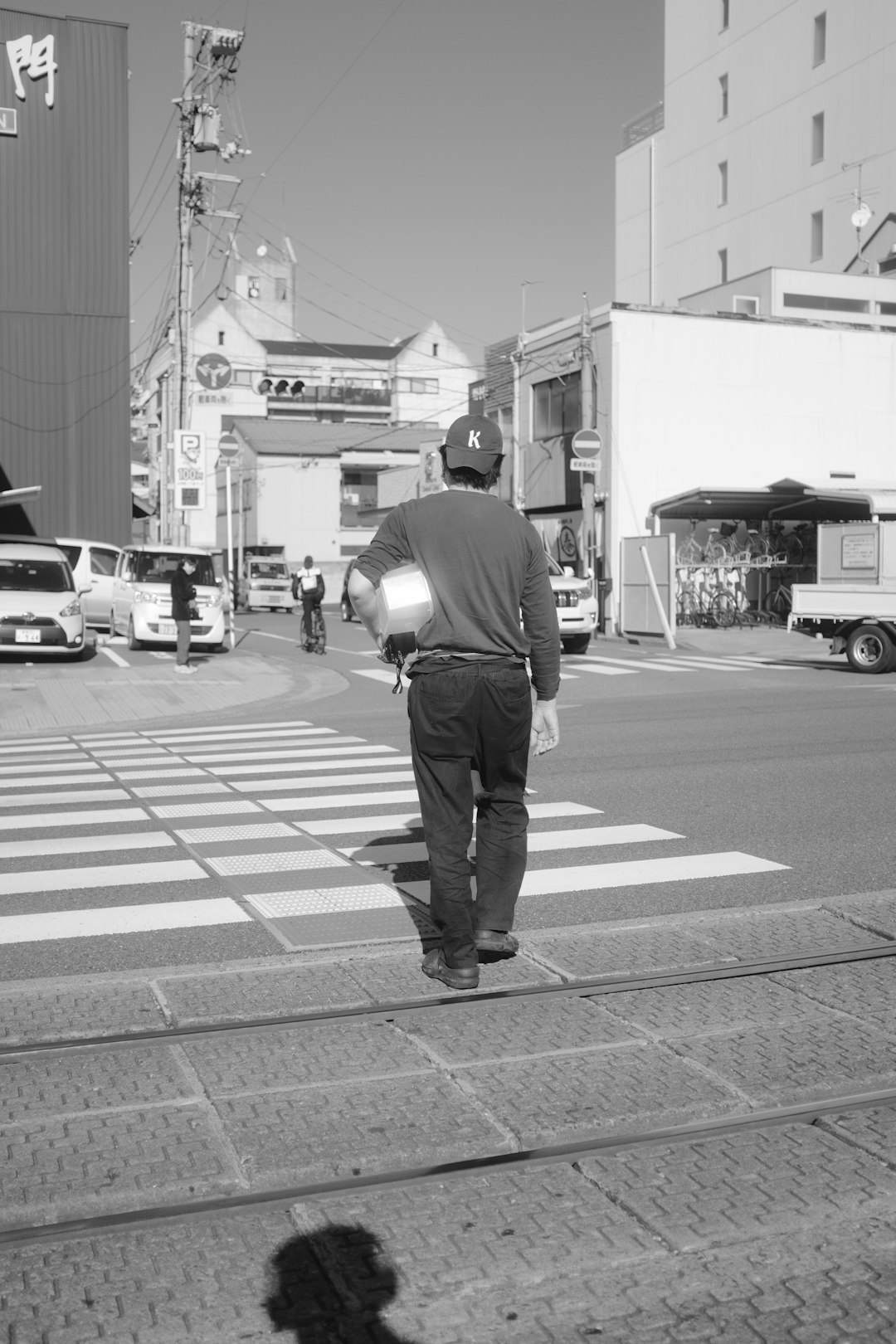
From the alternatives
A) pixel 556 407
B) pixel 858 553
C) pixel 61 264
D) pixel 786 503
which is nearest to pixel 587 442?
pixel 786 503

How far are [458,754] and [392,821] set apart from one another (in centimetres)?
356

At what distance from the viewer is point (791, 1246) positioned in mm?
3008

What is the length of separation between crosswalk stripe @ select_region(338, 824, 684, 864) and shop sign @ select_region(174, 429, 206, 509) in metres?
19.3

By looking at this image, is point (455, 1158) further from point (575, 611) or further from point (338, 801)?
point (575, 611)

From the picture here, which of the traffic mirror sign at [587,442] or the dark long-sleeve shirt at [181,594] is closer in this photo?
the dark long-sleeve shirt at [181,594]

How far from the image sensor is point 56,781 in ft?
34.0

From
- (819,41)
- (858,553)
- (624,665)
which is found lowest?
(624,665)

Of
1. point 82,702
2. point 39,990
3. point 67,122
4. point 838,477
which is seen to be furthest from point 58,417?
point 39,990

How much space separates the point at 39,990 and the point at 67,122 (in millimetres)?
31017

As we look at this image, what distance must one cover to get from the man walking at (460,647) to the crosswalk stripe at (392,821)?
9.87 ft

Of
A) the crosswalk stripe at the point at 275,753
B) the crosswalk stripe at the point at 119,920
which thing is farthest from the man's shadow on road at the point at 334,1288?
the crosswalk stripe at the point at 275,753

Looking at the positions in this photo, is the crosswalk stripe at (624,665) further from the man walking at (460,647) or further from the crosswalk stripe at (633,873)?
the man walking at (460,647)

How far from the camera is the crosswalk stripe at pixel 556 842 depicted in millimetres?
7145

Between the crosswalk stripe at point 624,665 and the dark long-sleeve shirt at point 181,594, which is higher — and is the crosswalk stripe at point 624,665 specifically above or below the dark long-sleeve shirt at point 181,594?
below
